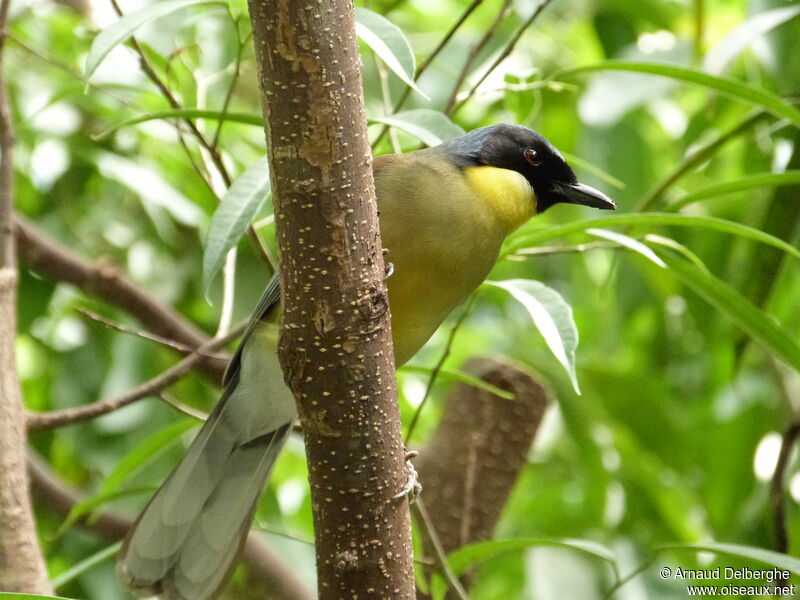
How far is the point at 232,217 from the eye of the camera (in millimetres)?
2006

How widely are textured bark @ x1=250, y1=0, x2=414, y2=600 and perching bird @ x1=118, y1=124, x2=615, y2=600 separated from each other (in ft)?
2.41

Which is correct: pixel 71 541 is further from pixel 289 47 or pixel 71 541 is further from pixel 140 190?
pixel 289 47

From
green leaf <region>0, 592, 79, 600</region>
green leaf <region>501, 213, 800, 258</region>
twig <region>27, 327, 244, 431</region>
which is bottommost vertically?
green leaf <region>0, 592, 79, 600</region>

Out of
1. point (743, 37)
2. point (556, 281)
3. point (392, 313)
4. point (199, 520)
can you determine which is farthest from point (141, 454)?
point (556, 281)

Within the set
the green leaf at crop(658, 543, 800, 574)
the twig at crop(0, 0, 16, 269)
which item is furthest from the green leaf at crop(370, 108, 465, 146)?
the green leaf at crop(658, 543, 800, 574)

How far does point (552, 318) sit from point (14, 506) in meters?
1.12

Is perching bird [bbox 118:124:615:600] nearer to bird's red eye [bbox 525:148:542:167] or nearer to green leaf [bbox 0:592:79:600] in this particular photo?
bird's red eye [bbox 525:148:542:167]

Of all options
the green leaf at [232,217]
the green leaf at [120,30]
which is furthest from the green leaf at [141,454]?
the green leaf at [120,30]

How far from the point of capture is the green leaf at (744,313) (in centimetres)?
215

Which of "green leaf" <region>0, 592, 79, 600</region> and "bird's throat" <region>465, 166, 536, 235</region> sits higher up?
"bird's throat" <region>465, 166, 536, 235</region>

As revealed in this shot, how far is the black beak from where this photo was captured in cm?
269

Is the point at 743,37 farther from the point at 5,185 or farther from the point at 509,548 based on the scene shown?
the point at 5,185

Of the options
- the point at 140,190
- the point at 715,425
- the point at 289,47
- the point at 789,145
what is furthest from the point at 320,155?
the point at 715,425

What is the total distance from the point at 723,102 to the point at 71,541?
229 centimetres
